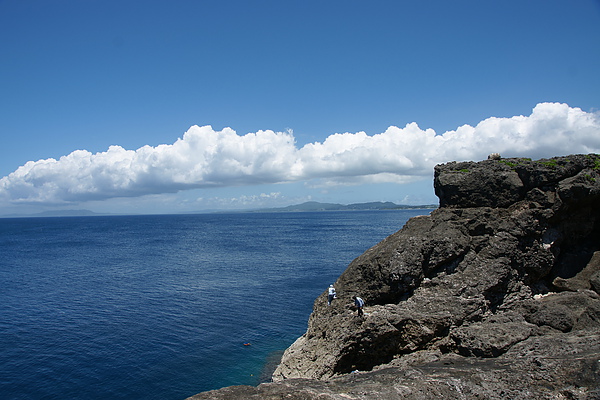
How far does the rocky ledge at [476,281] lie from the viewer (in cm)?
1853

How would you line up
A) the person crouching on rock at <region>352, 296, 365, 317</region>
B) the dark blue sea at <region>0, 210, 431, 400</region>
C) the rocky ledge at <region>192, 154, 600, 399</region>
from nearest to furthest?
the rocky ledge at <region>192, 154, 600, 399</region> < the person crouching on rock at <region>352, 296, 365, 317</region> < the dark blue sea at <region>0, 210, 431, 400</region>

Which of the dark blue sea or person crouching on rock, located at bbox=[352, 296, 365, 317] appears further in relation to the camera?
the dark blue sea

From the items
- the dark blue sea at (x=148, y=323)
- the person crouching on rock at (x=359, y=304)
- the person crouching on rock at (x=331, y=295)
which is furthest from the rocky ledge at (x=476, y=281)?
the dark blue sea at (x=148, y=323)

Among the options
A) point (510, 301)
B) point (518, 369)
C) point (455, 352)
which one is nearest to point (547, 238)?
point (510, 301)

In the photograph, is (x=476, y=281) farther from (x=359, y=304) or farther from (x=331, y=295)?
(x=331, y=295)

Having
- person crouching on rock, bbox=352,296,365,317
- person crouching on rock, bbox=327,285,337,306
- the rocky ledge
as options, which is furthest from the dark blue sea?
person crouching on rock, bbox=352,296,365,317

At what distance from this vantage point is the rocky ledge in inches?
730

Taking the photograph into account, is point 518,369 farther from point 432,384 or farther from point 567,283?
point 567,283

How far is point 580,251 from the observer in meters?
25.9

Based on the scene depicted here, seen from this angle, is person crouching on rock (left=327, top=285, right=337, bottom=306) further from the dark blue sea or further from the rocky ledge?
the dark blue sea

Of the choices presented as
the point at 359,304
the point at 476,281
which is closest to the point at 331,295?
the point at 359,304

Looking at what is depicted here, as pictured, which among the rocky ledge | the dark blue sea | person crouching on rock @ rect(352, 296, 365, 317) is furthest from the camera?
the dark blue sea

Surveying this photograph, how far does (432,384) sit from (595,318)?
1067cm

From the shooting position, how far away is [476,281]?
2259 cm
